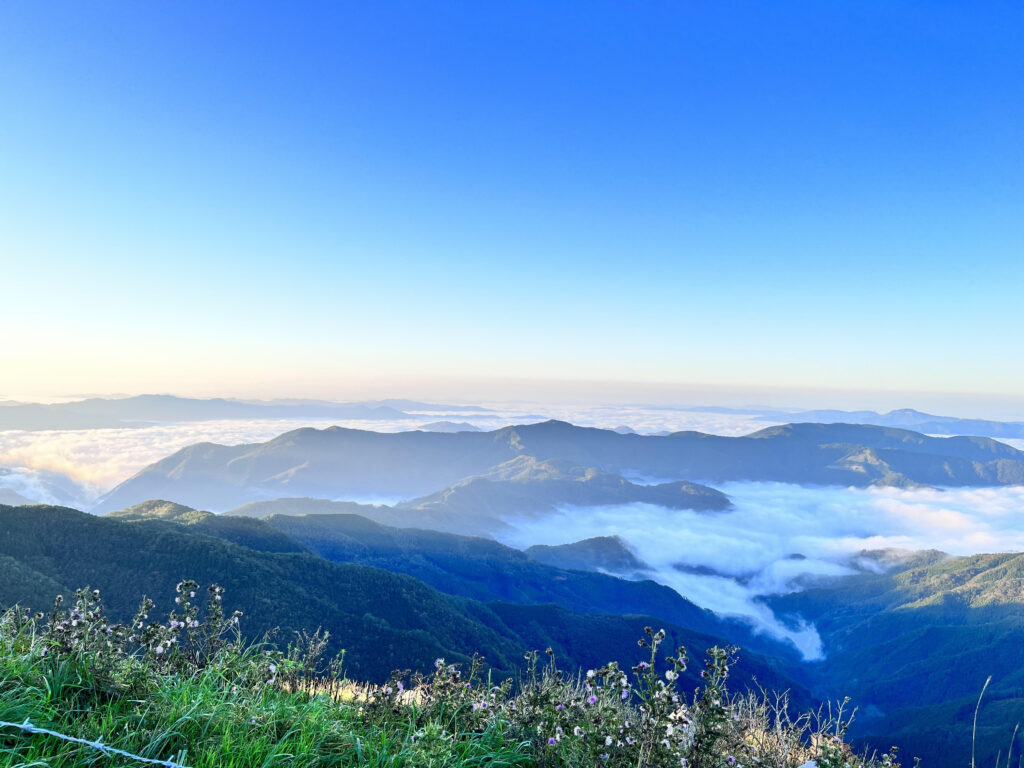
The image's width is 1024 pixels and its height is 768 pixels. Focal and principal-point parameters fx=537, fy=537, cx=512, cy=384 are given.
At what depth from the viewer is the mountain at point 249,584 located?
71750 mm

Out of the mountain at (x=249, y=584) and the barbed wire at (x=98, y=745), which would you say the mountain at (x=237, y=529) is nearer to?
the mountain at (x=249, y=584)

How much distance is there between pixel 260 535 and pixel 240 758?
459 feet

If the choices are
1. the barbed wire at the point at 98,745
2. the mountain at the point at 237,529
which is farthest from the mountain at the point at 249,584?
the barbed wire at the point at 98,745

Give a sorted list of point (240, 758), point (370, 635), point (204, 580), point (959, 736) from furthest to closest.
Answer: point (959, 736) < point (370, 635) < point (204, 580) < point (240, 758)

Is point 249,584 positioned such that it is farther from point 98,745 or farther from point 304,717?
point 98,745

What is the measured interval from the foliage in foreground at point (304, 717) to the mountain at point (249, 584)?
59794 mm

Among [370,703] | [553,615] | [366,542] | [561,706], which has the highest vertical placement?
[561,706]

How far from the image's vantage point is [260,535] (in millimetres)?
126500

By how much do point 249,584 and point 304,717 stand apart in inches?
3652

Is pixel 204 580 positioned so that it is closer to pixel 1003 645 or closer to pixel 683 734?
pixel 683 734

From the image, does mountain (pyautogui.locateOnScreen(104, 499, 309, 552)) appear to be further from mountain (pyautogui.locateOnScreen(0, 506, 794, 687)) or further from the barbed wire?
the barbed wire

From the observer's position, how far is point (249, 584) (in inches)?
3282

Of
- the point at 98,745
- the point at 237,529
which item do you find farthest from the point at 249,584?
the point at 98,745

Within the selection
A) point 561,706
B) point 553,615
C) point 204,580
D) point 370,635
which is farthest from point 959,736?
point 561,706
